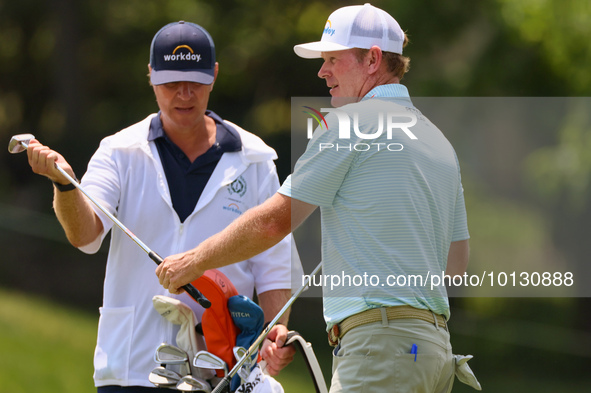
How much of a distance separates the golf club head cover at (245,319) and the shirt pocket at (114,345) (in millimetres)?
420

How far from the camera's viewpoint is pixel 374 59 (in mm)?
2805

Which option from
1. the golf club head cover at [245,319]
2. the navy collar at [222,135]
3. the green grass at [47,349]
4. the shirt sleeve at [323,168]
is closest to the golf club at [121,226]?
the golf club head cover at [245,319]

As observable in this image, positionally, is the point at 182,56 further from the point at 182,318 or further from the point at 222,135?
the point at 182,318

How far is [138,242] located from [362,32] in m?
1.09

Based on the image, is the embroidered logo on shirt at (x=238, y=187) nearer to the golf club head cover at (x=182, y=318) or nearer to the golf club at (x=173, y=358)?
the golf club head cover at (x=182, y=318)

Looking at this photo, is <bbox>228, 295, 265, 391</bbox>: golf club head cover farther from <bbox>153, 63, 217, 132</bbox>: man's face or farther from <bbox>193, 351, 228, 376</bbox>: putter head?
<bbox>153, 63, 217, 132</bbox>: man's face

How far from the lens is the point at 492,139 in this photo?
939cm

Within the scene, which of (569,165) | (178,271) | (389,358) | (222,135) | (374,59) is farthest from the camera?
(569,165)

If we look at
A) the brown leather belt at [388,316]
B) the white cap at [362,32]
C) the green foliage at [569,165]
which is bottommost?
the green foliage at [569,165]

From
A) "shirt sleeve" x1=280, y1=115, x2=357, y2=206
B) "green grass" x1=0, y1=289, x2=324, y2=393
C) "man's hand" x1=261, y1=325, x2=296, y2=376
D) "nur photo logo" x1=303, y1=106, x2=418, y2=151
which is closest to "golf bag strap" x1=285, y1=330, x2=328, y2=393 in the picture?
"man's hand" x1=261, y1=325, x2=296, y2=376

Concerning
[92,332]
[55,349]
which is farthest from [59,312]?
[55,349]

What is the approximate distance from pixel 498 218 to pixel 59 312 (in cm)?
590

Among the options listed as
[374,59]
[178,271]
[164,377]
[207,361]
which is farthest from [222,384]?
[374,59]

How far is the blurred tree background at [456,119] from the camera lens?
8828mm
